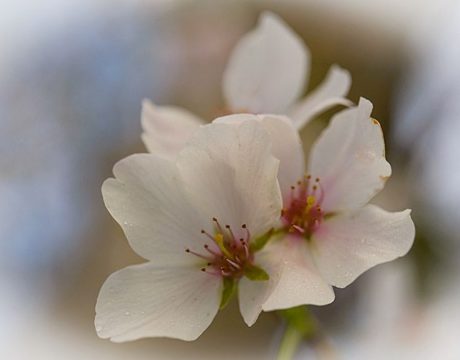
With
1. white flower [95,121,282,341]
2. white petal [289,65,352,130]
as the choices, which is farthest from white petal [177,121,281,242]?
white petal [289,65,352,130]

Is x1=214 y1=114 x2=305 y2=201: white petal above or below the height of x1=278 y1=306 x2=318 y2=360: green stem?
above

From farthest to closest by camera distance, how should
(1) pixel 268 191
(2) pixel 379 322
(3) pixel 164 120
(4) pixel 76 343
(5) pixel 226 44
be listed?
(5) pixel 226 44 → (4) pixel 76 343 → (2) pixel 379 322 → (3) pixel 164 120 → (1) pixel 268 191

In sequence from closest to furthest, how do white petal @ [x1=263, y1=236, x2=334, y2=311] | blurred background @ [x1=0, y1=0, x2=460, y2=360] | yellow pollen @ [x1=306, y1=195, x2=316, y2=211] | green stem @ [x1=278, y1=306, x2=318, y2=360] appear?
white petal @ [x1=263, y1=236, x2=334, y2=311] → yellow pollen @ [x1=306, y1=195, x2=316, y2=211] → green stem @ [x1=278, y1=306, x2=318, y2=360] → blurred background @ [x1=0, y1=0, x2=460, y2=360]

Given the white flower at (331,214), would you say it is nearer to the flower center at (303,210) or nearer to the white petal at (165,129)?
the flower center at (303,210)

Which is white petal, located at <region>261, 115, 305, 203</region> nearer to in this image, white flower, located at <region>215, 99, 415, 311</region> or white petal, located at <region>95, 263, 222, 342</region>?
white flower, located at <region>215, 99, 415, 311</region>

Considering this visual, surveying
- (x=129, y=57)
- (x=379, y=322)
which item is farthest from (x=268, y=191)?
(x=129, y=57)

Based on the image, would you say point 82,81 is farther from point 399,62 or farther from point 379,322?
point 379,322

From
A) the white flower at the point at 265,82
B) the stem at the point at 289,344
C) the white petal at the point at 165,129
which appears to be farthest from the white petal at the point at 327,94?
the stem at the point at 289,344
